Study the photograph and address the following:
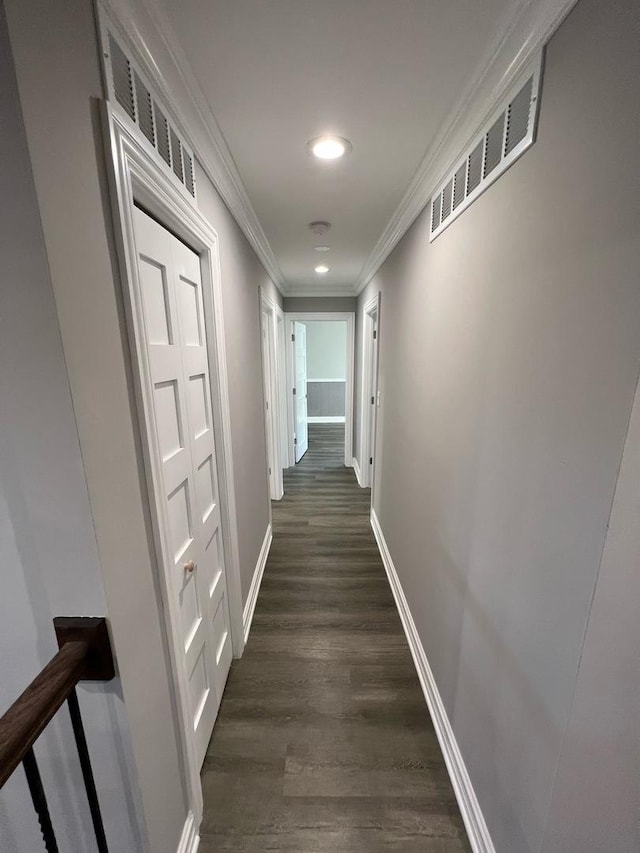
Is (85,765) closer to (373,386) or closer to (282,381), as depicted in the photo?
(373,386)

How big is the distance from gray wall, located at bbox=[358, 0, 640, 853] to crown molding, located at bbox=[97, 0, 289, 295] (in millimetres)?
912

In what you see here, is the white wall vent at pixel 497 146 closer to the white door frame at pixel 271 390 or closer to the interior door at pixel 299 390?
the white door frame at pixel 271 390

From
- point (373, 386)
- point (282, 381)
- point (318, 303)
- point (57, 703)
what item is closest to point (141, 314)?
point (57, 703)

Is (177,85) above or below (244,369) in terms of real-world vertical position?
above

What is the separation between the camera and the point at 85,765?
736mm

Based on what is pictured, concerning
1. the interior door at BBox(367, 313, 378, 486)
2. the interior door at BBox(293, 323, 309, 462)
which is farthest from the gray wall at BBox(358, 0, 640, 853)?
the interior door at BBox(293, 323, 309, 462)

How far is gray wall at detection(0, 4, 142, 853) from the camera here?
54 centimetres

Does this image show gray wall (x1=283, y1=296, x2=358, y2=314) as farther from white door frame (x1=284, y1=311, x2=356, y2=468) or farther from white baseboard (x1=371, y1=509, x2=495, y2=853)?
white baseboard (x1=371, y1=509, x2=495, y2=853)

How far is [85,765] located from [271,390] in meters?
2.83

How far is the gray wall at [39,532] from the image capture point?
537mm

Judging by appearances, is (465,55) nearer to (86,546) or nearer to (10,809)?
(86,546)

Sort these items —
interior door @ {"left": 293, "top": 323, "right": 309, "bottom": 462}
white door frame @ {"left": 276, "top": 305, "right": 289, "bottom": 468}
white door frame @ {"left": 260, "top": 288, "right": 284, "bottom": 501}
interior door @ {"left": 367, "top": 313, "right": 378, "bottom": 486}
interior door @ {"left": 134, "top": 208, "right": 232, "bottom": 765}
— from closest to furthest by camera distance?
interior door @ {"left": 134, "top": 208, "right": 232, "bottom": 765} < white door frame @ {"left": 260, "top": 288, "right": 284, "bottom": 501} < interior door @ {"left": 367, "top": 313, "right": 378, "bottom": 486} < white door frame @ {"left": 276, "top": 305, "right": 289, "bottom": 468} < interior door @ {"left": 293, "top": 323, "right": 309, "bottom": 462}

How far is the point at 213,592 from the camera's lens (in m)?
→ 1.53

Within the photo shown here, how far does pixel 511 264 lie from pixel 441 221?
2.28ft
